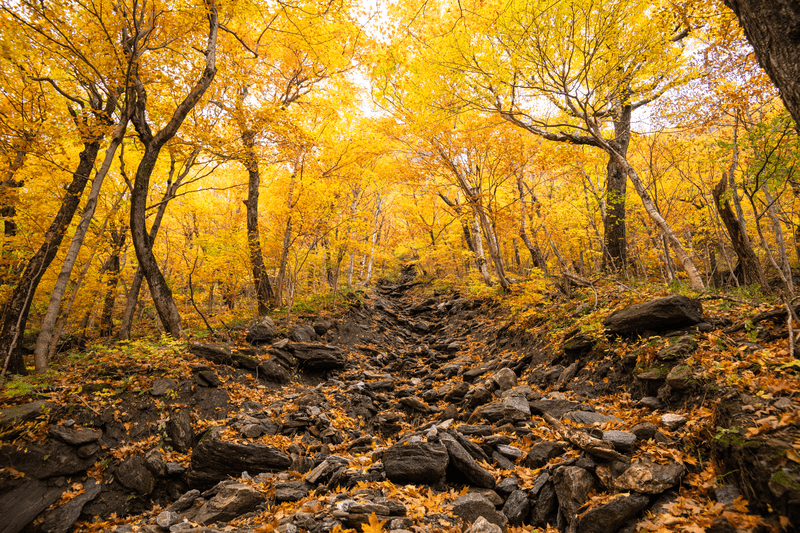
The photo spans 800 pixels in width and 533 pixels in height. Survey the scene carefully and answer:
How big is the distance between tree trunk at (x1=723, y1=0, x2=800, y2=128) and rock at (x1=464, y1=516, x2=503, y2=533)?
14.4 ft

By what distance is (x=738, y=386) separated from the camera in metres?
3.35

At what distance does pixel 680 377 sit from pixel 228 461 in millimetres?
6049

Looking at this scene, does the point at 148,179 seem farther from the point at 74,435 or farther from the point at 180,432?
the point at 180,432

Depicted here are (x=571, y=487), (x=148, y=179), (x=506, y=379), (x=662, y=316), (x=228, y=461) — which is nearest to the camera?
(x=571, y=487)

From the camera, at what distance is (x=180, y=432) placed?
531 centimetres

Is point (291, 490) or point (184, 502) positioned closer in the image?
point (291, 490)

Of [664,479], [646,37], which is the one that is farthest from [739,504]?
[646,37]

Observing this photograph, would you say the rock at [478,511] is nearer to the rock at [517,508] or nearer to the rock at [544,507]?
the rock at [517,508]

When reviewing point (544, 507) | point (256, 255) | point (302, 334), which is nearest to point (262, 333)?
point (302, 334)

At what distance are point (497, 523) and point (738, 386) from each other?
9.26ft

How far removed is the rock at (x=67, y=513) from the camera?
3832 millimetres

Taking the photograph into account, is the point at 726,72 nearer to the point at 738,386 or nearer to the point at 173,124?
the point at 738,386

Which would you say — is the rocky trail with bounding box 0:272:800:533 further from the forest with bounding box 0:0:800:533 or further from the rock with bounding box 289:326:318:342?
the rock with bounding box 289:326:318:342

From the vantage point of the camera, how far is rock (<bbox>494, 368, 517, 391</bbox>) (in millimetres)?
6633
